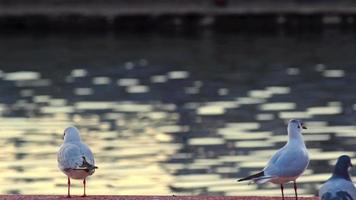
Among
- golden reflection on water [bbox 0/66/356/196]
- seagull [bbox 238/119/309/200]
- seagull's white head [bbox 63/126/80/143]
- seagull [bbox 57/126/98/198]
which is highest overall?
golden reflection on water [bbox 0/66/356/196]

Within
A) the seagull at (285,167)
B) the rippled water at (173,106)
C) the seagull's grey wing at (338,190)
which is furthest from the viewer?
the rippled water at (173,106)

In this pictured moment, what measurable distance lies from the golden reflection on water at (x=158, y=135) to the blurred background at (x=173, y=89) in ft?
0.10

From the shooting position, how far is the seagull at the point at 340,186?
8.56 m

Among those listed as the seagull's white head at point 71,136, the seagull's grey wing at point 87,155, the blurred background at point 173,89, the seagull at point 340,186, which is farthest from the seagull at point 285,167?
the blurred background at point 173,89

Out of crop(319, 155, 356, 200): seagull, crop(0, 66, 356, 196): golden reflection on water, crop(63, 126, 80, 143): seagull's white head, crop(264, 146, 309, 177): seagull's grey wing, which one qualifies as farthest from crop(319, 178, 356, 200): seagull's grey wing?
crop(0, 66, 356, 196): golden reflection on water

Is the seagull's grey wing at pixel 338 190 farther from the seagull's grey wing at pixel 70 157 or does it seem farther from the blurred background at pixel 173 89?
the blurred background at pixel 173 89

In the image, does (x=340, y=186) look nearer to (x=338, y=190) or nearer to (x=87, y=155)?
(x=338, y=190)

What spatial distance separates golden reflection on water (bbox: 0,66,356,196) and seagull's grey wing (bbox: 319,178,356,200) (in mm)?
7721

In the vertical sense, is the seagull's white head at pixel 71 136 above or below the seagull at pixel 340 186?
above

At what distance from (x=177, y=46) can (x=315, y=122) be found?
1547 centimetres

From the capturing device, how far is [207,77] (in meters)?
31.3

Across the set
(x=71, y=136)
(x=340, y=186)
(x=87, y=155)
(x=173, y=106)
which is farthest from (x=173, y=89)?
(x=340, y=186)

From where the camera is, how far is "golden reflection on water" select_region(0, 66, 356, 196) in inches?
699

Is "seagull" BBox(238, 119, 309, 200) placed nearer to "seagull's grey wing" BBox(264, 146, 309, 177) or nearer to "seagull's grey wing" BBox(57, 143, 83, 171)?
"seagull's grey wing" BBox(264, 146, 309, 177)
